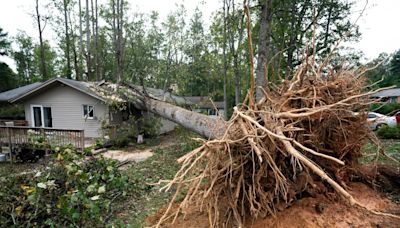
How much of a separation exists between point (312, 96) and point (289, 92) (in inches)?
13.6

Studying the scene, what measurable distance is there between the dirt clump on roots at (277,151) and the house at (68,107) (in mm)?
10319

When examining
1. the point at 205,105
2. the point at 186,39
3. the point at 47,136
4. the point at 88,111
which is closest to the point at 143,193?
the point at 47,136

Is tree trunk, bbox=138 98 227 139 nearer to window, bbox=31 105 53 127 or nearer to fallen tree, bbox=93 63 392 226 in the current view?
fallen tree, bbox=93 63 392 226

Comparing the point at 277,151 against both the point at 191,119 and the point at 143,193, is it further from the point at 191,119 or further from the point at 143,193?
the point at 191,119

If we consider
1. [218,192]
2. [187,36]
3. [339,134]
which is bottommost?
[218,192]

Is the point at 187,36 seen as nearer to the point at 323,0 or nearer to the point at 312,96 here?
the point at 323,0

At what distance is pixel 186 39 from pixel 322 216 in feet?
60.5

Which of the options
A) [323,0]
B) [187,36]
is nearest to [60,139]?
[187,36]

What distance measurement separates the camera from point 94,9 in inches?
846

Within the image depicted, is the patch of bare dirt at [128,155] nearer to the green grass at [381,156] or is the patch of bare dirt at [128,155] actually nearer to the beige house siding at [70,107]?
the beige house siding at [70,107]

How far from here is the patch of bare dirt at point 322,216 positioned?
2883 mm

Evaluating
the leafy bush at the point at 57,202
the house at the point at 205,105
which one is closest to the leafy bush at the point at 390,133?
the house at the point at 205,105

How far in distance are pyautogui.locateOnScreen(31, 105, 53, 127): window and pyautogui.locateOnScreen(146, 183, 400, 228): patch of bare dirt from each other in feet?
47.9

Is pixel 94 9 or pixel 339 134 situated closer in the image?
pixel 339 134
